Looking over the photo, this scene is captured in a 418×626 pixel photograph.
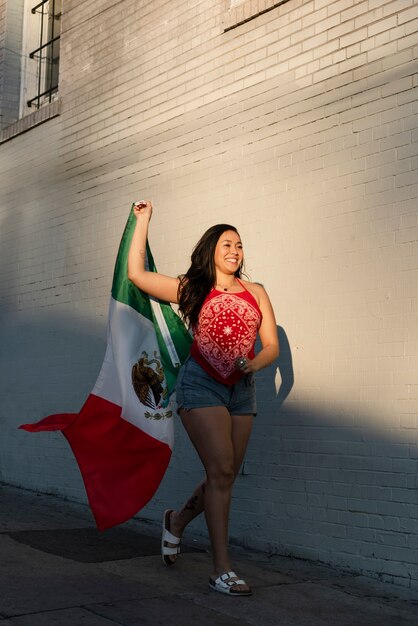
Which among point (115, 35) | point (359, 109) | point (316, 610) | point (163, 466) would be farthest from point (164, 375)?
point (115, 35)

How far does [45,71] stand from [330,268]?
18.9 feet

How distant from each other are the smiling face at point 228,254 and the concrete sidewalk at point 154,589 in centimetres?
175

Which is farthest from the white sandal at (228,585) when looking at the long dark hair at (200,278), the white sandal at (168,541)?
the long dark hair at (200,278)

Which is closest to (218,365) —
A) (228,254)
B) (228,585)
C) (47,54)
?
(228,254)

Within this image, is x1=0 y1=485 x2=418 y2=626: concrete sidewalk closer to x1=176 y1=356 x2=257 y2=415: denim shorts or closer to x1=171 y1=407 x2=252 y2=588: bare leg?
x1=171 y1=407 x2=252 y2=588: bare leg

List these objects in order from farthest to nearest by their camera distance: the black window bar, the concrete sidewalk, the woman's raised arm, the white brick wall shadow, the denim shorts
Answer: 1. the black window bar
2. the white brick wall shadow
3. the woman's raised arm
4. the denim shorts
5. the concrete sidewalk

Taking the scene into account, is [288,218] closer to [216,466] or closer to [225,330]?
[225,330]

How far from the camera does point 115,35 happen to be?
849 centimetres

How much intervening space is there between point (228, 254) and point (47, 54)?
244 inches

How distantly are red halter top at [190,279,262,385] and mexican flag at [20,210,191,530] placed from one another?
1.96 feet

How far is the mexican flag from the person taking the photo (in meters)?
5.58

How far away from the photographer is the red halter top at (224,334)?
5.01 meters

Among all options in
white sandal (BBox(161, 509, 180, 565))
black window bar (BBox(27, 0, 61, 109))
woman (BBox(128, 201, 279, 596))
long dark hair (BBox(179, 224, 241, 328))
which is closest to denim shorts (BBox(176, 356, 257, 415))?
woman (BBox(128, 201, 279, 596))

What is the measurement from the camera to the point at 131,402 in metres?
5.62
